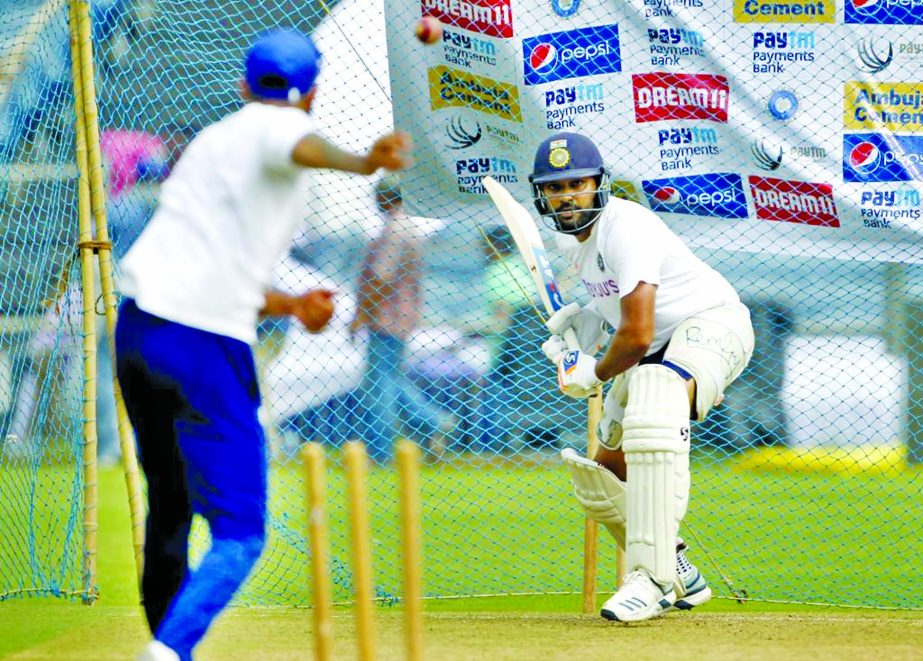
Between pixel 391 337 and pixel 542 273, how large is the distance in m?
2.89

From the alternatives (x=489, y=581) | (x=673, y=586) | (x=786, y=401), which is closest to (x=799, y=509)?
(x=786, y=401)

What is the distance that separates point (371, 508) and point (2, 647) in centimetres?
330

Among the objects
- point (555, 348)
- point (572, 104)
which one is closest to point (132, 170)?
point (572, 104)

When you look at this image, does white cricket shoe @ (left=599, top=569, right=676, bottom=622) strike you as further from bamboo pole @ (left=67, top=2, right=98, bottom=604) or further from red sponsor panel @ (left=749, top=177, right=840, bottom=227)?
bamboo pole @ (left=67, top=2, right=98, bottom=604)

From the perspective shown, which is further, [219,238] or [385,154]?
[219,238]

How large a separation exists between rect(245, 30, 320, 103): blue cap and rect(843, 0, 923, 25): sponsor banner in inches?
111

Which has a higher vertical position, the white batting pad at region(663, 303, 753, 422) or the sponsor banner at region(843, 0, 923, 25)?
the sponsor banner at region(843, 0, 923, 25)

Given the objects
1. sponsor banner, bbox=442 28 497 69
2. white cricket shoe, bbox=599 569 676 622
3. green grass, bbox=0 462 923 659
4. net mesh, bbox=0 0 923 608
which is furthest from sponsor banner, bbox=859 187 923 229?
white cricket shoe, bbox=599 569 676 622

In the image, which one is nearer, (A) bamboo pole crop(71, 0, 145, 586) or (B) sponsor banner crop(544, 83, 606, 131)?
(A) bamboo pole crop(71, 0, 145, 586)

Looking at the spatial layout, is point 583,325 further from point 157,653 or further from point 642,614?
point 157,653

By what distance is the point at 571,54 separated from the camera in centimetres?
571

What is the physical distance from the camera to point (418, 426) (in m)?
8.42

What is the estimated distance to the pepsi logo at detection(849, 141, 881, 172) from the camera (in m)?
5.58

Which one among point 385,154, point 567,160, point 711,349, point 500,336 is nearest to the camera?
point 385,154
